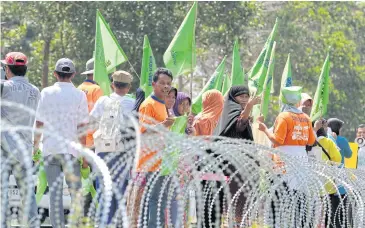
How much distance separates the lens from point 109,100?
9852mm

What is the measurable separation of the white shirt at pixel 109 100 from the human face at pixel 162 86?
346mm

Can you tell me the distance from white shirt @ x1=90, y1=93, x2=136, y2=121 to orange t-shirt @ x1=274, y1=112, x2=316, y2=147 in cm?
134

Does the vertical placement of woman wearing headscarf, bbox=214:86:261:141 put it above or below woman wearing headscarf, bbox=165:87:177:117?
below

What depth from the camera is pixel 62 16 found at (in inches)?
1138

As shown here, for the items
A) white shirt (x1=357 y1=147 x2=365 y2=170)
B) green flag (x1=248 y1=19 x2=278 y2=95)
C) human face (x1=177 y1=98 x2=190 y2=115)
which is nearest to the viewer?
human face (x1=177 y1=98 x2=190 y2=115)

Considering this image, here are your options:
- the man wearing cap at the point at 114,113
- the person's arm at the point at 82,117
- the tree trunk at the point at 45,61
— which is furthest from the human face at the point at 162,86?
the tree trunk at the point at 45,61

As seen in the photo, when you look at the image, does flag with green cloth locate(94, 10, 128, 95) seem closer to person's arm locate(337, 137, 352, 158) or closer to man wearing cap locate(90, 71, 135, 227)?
man wearing cap locate(90, 71, 135, 227)

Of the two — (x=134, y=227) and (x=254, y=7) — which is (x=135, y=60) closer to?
(x=254, y=7)

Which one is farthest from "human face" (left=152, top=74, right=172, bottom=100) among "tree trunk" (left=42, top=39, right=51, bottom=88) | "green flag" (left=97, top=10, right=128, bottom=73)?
"tree trunk" (left=42, top=39, right=51, bottom=88)

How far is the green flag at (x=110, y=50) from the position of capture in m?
13.2

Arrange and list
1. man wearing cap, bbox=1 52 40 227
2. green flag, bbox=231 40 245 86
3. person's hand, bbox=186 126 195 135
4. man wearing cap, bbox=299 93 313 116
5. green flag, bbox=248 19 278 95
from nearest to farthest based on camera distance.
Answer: man wearing cap, bbox=1 52 40 227 < person's hand, bbox=186 126 195 135 < man wearing cap, bbox=299 93 313 116 < green flag, bbox=248 19 278 95 < green flag, bbox=231 40 245 86

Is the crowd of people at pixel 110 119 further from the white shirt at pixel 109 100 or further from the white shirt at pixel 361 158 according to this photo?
the white shirt at pixel 361 158

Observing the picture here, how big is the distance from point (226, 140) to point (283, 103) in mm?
4247

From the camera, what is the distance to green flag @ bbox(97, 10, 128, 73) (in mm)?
13242
